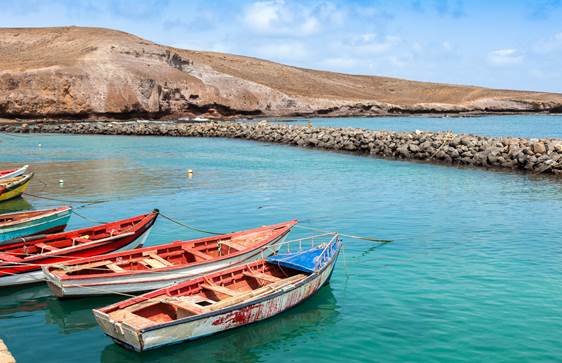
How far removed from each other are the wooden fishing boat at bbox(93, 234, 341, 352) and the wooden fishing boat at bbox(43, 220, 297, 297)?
1.09 meters

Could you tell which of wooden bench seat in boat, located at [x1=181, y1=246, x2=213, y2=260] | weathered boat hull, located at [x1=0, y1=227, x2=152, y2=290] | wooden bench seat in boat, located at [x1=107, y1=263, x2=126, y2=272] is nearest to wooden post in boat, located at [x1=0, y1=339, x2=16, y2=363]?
wooden bench seat in boat, located at [x1=107, y1=263, x2=126, y2=272]

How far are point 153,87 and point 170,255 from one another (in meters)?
92.1

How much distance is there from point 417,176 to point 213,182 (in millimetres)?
11929

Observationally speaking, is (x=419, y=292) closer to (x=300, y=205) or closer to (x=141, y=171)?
(x=300, y=205)

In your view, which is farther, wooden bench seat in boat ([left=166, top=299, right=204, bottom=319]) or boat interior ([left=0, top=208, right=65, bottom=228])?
boat interior ([left=0, top=208, right=65, bottom=228])

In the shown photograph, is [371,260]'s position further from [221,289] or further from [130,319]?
[130,319]

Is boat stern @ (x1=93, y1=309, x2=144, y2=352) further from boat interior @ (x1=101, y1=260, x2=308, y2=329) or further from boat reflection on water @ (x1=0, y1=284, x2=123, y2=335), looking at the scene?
boat reflection on water @ (x1=0, y1=284, x2=123, y2=335)

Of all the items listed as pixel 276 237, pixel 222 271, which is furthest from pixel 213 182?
pixel 222 271

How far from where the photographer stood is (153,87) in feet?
340

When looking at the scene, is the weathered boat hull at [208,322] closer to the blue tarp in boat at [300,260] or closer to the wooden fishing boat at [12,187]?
the blue tarp in boat at [300,260]

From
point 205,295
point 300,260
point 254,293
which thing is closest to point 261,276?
point 300,260

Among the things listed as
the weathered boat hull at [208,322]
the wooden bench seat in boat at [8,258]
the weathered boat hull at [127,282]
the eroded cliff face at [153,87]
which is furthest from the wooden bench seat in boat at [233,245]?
the eroded cliff face at [153,87]

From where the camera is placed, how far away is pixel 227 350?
37.3ft

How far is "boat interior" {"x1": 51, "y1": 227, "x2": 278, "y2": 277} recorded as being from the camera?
14000 millimetres
